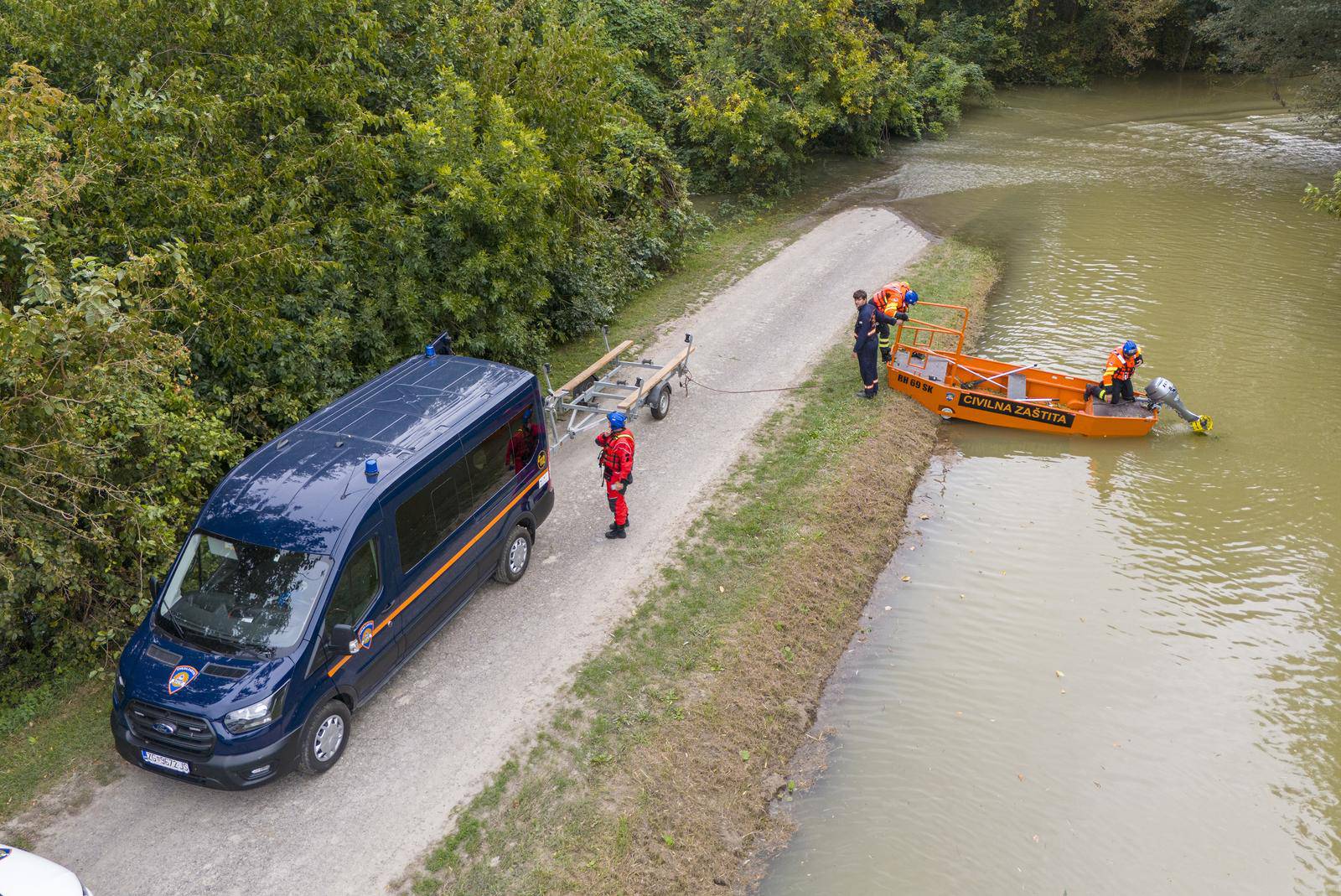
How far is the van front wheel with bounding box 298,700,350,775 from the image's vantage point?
24.6 ft

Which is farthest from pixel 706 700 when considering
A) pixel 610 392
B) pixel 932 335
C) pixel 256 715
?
pixel 932 335

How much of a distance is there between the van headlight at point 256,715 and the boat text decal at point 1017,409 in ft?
36.8

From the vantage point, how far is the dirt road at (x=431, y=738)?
22.8ft

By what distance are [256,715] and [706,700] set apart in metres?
4.00

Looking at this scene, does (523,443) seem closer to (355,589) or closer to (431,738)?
(355,589)

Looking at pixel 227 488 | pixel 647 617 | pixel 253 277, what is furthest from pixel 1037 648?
pixel 253 277

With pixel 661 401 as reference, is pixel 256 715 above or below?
above

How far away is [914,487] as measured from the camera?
44.0ft

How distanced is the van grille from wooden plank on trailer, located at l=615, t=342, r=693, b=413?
723 centimetres

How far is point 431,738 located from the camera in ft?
26.7

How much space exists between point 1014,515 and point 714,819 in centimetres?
694

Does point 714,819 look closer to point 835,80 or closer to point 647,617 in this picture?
point 647,617

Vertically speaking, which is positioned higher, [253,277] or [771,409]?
[253,277]

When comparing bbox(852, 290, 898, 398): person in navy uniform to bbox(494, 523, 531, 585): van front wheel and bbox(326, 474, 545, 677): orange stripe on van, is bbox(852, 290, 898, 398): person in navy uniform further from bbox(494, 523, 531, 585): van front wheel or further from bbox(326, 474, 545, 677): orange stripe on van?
bbox(494, 523, 531, 585): van front wheel
